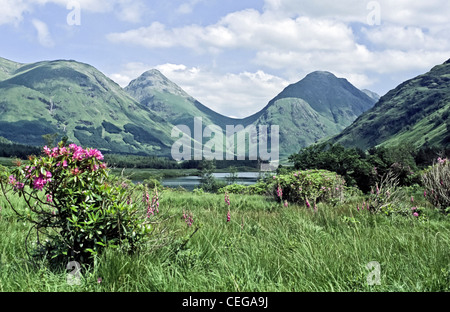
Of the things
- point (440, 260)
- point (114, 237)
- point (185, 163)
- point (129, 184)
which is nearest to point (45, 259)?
Answer: point (114, 237)

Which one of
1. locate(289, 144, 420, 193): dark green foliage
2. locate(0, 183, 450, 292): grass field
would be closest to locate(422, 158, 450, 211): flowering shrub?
locate(0, 183, 450, 292): grass field

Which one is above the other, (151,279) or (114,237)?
(114,237)

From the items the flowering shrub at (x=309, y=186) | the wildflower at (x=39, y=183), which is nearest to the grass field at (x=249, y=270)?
the wildflower at (x=39, y=183)

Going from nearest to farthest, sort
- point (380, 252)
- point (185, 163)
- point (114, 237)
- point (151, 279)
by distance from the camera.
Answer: point (151, 279)
point (114, 237)
point (380, 252)
point (185, 163)

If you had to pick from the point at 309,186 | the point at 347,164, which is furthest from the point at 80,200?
the point at 347,164

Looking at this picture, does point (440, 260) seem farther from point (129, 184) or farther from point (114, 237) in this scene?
point (129, 184)

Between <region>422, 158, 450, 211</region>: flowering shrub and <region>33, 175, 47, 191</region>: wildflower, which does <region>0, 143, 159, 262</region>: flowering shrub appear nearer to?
<region>33, 175, 47, 191</region>: wildflower

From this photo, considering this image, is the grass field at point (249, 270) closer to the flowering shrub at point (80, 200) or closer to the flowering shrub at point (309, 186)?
the flowering shrub at point (80, 200)

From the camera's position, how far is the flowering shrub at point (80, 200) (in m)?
3.89

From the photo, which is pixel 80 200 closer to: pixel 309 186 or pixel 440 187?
pixel 440 187

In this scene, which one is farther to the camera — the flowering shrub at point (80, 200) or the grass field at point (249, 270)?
the flowering shrub at point (80, 200)

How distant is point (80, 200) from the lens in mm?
4164

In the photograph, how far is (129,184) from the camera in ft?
17.7

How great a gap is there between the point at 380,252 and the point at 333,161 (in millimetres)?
22823
